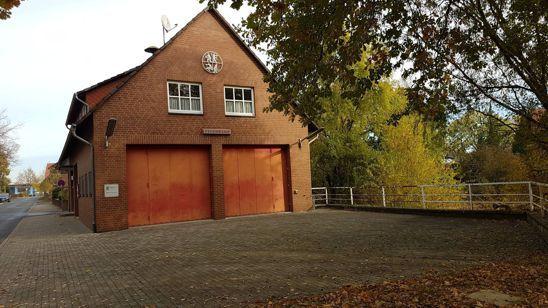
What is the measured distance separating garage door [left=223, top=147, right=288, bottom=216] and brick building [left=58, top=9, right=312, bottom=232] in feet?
0.14

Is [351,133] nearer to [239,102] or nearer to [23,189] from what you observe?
[239,102]

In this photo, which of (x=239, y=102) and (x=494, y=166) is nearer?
(x=239, y=102)

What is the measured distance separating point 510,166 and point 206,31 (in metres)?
25.7

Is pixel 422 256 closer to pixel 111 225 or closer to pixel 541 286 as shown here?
pixel 541 286

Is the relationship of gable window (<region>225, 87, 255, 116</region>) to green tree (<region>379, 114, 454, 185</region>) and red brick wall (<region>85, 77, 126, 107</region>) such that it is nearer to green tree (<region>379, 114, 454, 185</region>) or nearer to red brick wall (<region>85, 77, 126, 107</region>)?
red brick wall (<region>85, 77, 126, 107</region>)

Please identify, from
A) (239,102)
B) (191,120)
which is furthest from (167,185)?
(239,102)

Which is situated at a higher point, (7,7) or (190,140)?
(7,7)

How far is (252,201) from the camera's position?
18828mm

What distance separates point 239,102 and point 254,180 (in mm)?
3414

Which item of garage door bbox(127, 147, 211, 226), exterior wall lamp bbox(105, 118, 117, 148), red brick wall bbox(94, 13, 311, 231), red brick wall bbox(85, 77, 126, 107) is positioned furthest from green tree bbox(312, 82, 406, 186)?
exterior wall lamp bbox(105, 118, 117, 148)

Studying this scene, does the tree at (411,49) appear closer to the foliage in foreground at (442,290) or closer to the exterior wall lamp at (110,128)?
the foliage in foreground at (442,290)

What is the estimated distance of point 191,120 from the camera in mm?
17281

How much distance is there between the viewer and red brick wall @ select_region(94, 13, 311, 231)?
1546 centimetres

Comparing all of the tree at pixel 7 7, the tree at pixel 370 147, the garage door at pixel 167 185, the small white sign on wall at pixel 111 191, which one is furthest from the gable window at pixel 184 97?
the tree at pixel 7 7
